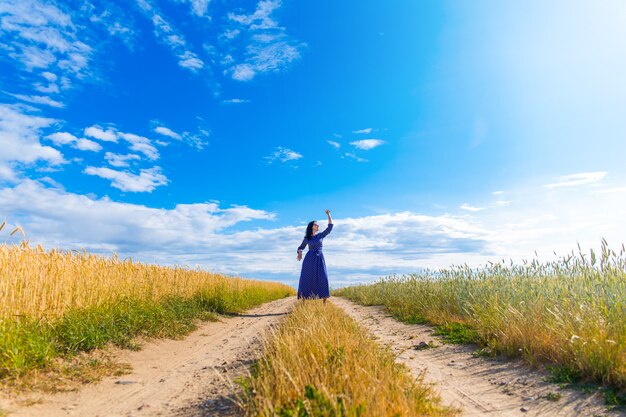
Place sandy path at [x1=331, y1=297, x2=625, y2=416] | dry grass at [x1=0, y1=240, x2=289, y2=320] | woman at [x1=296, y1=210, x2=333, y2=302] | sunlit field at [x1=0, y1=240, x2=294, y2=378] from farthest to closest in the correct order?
woman at [x1=296, y1=210, x2=333, y2=302]
dry grass at [x1=0, y1=240, x2=289, y2=320]
sunlit field at [x1=0, y1=240, x2=294, y2=378]
sandy path at [x1=331, y1=297, x2=625, y2=416]

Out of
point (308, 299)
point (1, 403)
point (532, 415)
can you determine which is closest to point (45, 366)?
point (1, 403)

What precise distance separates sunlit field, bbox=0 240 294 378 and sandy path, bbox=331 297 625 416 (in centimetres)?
518

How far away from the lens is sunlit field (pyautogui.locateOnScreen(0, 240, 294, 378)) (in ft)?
18.0

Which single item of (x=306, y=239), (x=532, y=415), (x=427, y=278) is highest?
(x=306, y=239)

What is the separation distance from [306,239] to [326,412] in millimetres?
10510

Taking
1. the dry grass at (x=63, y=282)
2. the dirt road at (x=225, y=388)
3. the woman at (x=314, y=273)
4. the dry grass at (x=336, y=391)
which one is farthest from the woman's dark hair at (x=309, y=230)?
the dry grass at (x=336, y=391)

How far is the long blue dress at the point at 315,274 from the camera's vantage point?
42.8ft

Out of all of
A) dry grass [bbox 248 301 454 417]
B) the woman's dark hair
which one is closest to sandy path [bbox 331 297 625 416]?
dry grass [bbox 248 301 454 417]

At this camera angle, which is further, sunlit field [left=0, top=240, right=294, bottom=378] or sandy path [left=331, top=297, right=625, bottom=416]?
sunlit field [left=0, top=240, right=294, bottom=378]

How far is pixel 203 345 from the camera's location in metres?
8.38

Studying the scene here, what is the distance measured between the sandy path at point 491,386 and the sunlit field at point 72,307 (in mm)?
5180

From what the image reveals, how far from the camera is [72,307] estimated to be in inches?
291

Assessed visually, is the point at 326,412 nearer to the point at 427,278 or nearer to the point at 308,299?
the point at 308,299

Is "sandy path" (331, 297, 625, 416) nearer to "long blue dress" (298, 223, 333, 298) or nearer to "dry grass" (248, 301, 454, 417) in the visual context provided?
"dry grass" (248, 301, 454, 417)
